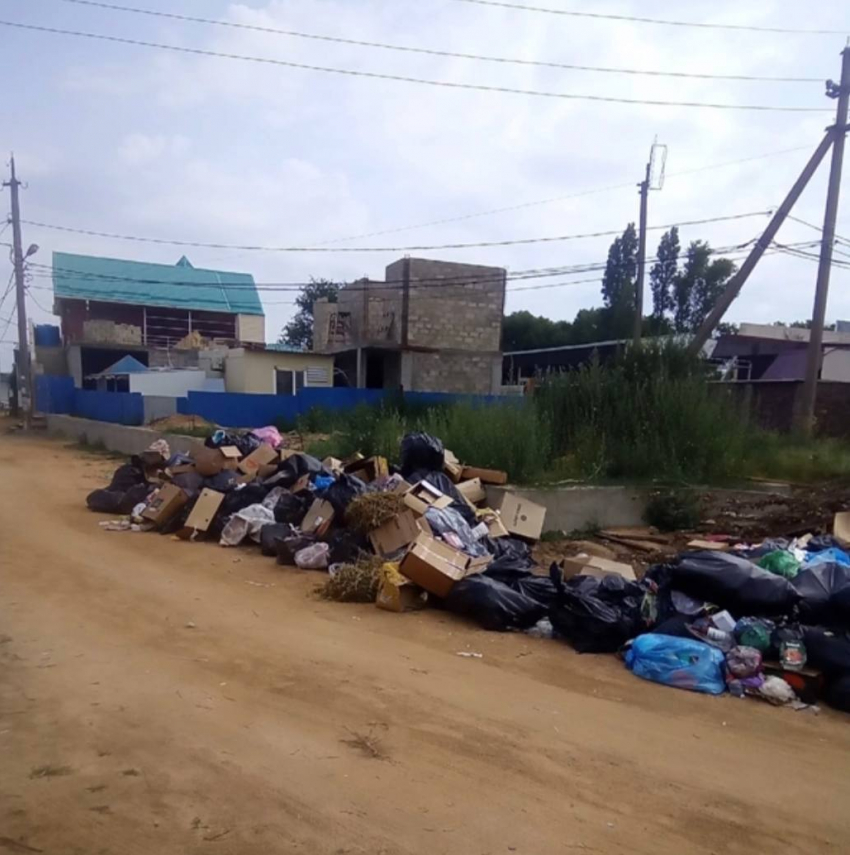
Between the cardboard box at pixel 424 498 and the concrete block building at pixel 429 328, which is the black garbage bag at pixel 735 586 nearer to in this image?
the cardboard box at pixel 424 498

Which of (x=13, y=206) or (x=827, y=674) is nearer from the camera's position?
(x=827, y=674)

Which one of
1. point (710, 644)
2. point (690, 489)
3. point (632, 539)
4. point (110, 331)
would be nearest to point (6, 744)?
point (710, 644)

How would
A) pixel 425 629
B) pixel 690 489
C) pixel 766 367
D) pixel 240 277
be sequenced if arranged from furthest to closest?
pixel 240 277
pixel 766 367
pixel 690 489
pixel 425 629

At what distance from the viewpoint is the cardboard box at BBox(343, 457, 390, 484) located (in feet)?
28.1

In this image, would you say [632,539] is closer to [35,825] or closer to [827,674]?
[827,674]

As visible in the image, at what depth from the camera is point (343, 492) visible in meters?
7.60

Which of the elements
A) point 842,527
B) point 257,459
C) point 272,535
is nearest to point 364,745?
point 272,535

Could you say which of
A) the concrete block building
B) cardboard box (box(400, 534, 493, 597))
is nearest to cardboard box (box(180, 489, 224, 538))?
cardboard box (box(400, 534, 493, 597))

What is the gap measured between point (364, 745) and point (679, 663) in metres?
2.29

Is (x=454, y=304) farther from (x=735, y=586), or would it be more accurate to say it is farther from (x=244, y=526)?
(x=735, y=586)

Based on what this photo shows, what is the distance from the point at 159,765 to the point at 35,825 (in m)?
0.54

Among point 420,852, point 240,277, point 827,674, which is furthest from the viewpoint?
point 240,277

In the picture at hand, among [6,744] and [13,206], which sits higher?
[13,206]

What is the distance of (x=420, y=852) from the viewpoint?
2.55m
